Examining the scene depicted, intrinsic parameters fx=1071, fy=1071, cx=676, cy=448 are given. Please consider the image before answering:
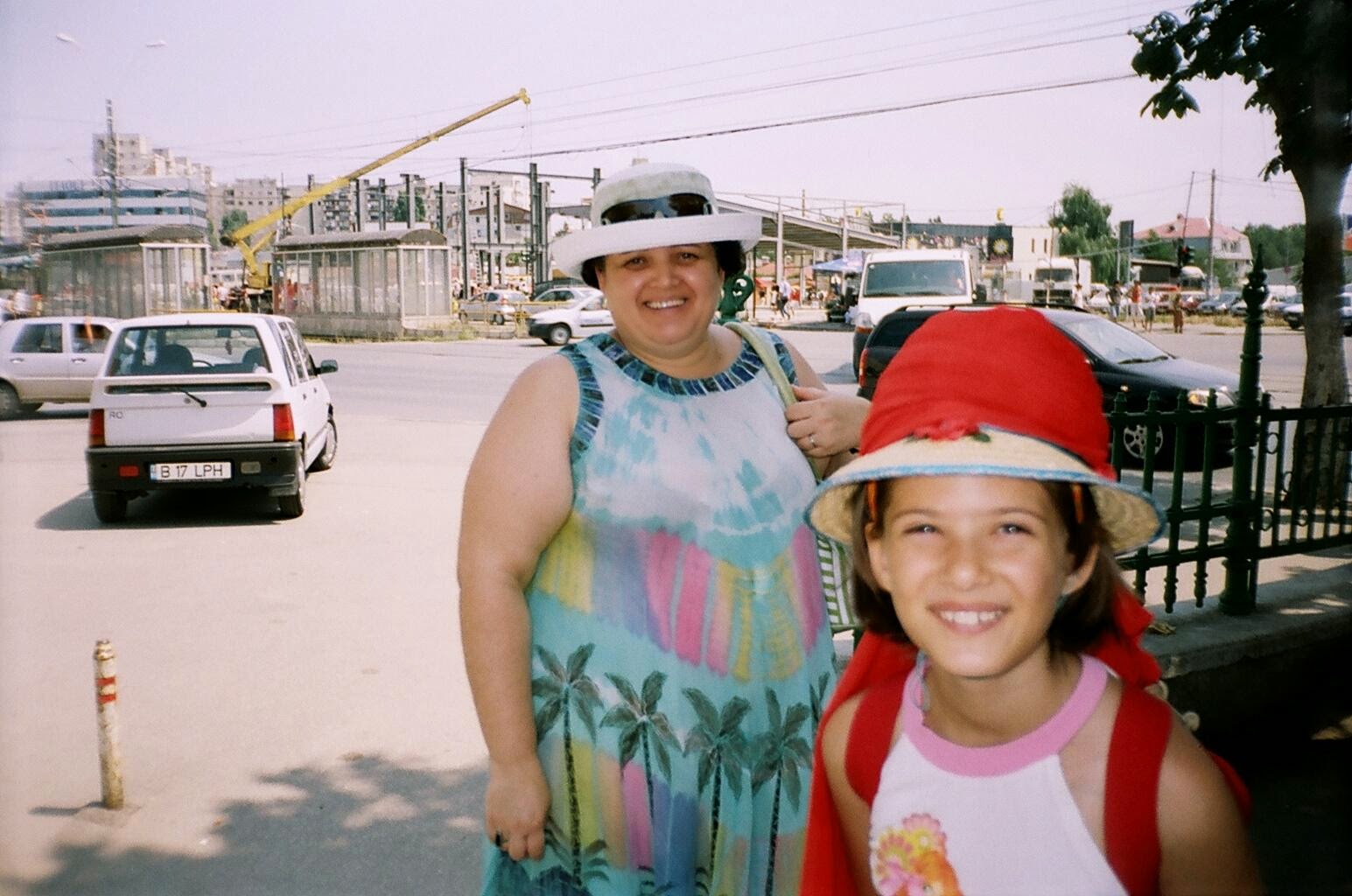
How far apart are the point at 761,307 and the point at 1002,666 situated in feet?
156

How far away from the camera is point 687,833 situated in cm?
189

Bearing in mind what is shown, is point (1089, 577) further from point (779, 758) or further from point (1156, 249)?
point (1156, 249)

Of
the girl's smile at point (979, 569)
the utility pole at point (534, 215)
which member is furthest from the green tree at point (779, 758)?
the utility pole at point (534, 215)

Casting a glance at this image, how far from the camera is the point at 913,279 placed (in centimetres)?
1936

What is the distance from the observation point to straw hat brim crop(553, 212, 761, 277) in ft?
6.61

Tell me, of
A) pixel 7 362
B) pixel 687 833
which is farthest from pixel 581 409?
pixel 7 362

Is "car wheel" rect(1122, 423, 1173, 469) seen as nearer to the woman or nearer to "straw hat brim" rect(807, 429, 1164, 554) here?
the woman

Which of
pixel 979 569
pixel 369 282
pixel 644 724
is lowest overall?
pixel 644 724

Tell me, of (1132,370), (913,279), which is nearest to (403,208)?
(913,279)

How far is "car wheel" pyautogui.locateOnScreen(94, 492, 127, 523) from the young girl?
8576 mm

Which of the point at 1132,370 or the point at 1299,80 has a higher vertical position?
the point at 1299,80

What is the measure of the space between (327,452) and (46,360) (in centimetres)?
663

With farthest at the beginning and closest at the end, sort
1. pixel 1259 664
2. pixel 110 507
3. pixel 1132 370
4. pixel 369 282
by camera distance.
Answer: pixel 369 282 < pixel 1132 370 < pixel 110 507 < pixel 1259 664

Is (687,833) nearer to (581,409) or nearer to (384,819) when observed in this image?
(581,409)
